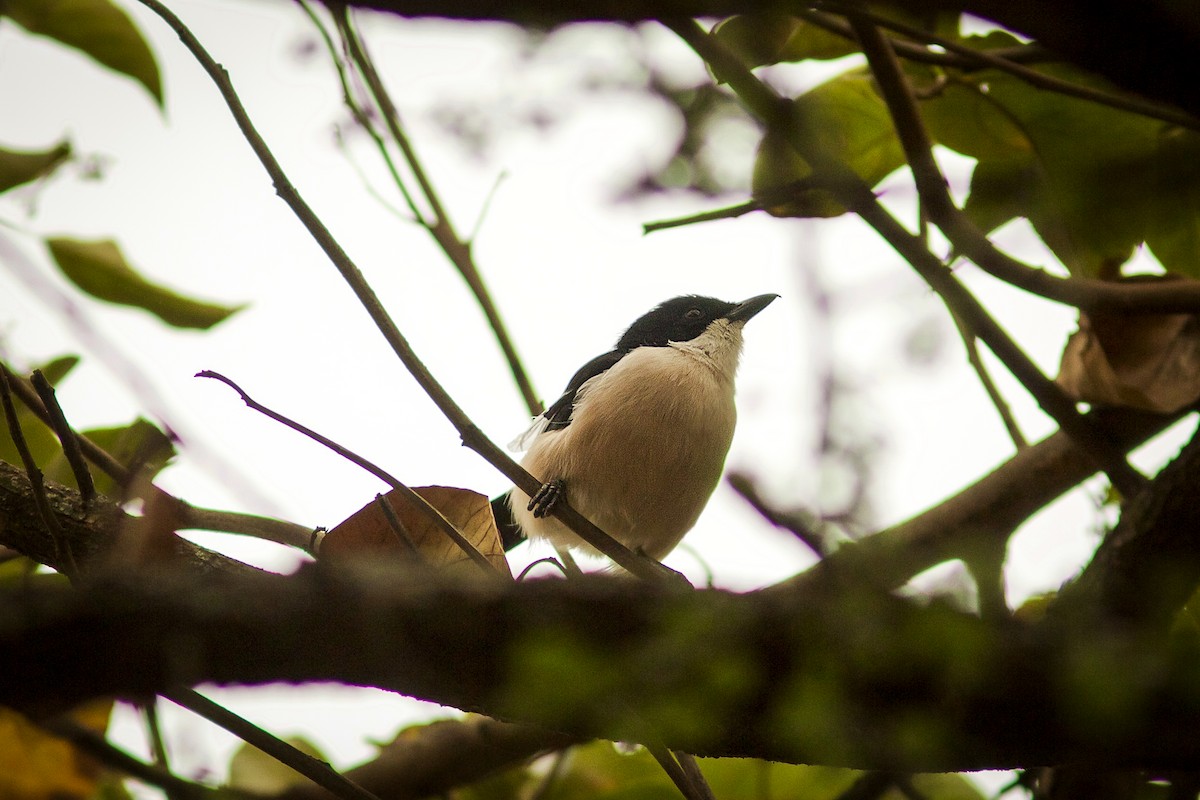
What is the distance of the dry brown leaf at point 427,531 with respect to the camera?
2.24 m

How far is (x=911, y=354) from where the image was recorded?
3426 mm

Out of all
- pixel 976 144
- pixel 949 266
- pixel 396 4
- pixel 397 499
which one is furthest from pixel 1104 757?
pixel 976 144

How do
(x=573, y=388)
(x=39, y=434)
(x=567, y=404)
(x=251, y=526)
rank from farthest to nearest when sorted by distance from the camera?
(x=573, y=388) → (x=567, y=404) → (x=39, y=434) → (x=251, y=526)

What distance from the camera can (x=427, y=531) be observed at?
2.44 m

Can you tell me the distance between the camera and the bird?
374 centimetres

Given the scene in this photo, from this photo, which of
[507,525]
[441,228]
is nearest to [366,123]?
[441,228]

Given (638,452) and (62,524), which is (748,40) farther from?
(62,524)

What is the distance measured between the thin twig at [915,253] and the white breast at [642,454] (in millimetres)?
1494

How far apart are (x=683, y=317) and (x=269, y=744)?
357cm

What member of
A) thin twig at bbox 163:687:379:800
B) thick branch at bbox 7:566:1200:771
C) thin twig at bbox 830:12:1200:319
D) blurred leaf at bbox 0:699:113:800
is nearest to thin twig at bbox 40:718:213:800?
thick branch at bbox 7:566:1200:771

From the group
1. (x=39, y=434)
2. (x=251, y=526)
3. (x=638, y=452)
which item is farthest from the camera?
(x=638, y=452)

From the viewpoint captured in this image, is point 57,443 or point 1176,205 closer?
point 1176,205

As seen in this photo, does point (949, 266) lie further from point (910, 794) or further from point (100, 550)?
point (100, 550)

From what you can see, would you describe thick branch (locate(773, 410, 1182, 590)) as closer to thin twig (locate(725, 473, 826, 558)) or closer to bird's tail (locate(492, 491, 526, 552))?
thin twig (locate(725, 473, 826, 558))
